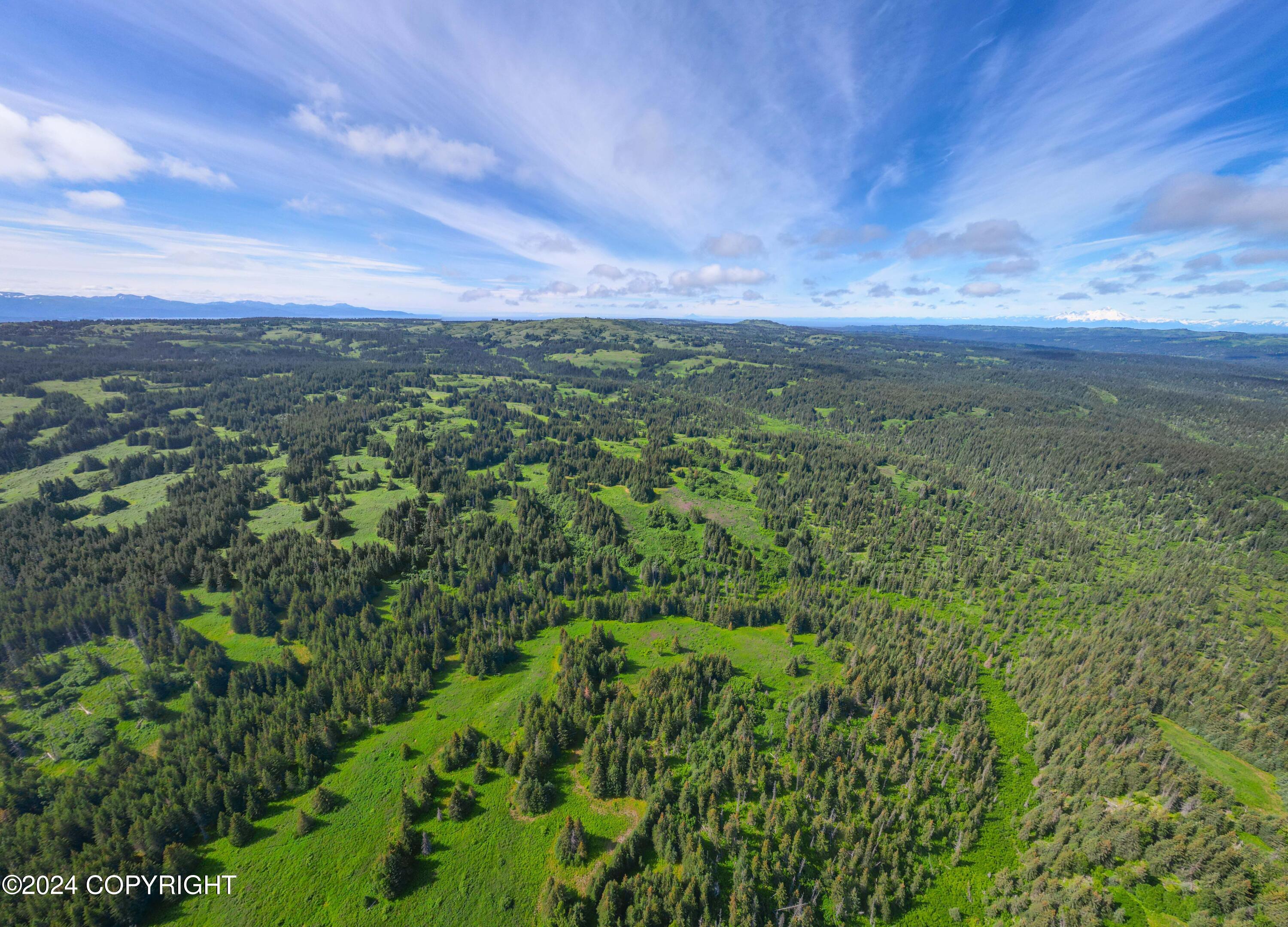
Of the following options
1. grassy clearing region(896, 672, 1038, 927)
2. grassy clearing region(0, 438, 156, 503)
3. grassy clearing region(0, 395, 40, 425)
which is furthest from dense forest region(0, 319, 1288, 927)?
grassy clearing region(0, 395, 40, 425)

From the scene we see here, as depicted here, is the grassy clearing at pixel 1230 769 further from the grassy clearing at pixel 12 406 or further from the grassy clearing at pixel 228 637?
the grassy clearing at pixel 12 406

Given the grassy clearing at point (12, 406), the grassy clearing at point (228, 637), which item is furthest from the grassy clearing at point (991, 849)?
the grassy clearing at point (12, 406)

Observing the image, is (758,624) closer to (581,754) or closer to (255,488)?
(581,754)

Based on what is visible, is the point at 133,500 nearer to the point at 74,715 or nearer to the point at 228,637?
the point at 228,637

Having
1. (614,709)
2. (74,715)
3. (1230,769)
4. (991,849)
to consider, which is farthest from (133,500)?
→ (1230,769)

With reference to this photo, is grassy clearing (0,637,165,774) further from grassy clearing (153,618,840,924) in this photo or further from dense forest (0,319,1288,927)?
grassy clearing (153,618,840,924)
